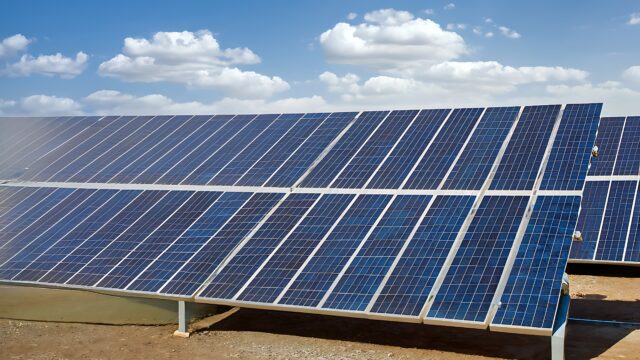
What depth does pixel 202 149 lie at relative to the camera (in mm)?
25891

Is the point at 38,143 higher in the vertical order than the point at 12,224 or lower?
higher

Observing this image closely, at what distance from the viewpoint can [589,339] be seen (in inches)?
766

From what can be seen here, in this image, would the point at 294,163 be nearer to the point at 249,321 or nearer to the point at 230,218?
the point at 230,218

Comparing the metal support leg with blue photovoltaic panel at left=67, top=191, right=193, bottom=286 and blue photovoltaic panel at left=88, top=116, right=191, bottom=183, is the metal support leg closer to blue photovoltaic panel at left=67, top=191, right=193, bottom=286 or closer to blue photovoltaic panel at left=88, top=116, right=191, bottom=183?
blue photovoltaic panel at left=67, top=191, right=193, bottom=286

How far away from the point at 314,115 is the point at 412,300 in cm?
1156

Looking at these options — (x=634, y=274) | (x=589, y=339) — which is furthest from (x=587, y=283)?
(x=589, y=339)

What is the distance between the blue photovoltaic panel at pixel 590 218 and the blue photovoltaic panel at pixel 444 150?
7.73 m

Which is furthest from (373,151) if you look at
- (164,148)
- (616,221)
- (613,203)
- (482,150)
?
(613,203)

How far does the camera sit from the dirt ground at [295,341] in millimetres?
18141

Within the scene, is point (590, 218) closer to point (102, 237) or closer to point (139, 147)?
point (139, 147)

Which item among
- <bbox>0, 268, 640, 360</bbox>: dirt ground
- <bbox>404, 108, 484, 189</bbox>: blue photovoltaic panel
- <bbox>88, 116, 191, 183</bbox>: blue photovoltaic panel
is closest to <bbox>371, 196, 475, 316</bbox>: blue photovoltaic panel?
<bbox>404, 108, 484, 189</bbox>: blue photovoltaic panel

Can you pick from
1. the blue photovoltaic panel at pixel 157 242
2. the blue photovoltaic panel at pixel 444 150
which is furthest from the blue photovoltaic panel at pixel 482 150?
the blue photovoltaic panel at pixel 157 242

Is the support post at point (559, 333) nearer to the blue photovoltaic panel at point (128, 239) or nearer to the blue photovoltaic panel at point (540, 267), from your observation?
the blue photovoltaic panel at point (540, 267)

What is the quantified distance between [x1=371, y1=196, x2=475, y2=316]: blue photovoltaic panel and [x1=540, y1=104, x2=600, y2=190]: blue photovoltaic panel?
8.03 feet
